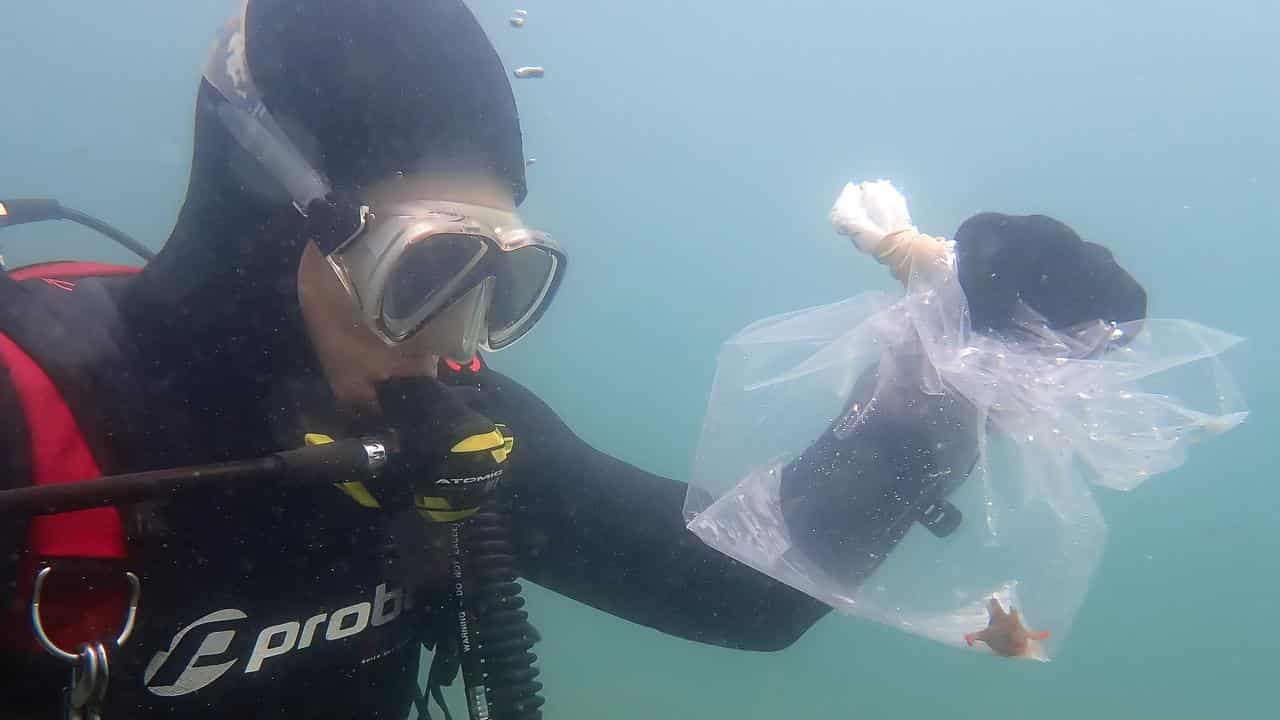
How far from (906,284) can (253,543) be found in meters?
1.56

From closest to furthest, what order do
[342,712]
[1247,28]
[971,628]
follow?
[342,712], [971,628], [1247,28]

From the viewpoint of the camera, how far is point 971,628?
5.27 ft

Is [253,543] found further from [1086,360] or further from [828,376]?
[1086,360]

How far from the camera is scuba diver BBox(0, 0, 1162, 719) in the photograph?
41.4 inches

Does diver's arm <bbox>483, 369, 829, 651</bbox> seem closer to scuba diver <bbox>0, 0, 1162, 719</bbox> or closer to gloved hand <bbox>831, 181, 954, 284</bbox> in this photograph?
scuba diver <bbox>0, 0, 1162, 719</bbox>

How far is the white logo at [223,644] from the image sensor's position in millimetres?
1176

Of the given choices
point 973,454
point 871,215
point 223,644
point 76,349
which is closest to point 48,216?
point 76,349

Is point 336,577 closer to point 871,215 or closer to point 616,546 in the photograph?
point 616,546

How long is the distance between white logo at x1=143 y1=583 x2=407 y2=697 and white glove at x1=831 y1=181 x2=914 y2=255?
1.48 m

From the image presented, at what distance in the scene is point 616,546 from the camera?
1947 millimetres

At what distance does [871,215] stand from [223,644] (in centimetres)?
174

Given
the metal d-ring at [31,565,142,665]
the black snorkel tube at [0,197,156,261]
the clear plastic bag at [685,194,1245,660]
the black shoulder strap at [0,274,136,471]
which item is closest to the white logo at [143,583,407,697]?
the metal d-ring at [31,565,142,665]

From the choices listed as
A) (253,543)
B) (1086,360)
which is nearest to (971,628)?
(1086,360)

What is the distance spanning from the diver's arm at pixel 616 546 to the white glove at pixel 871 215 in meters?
0.91
